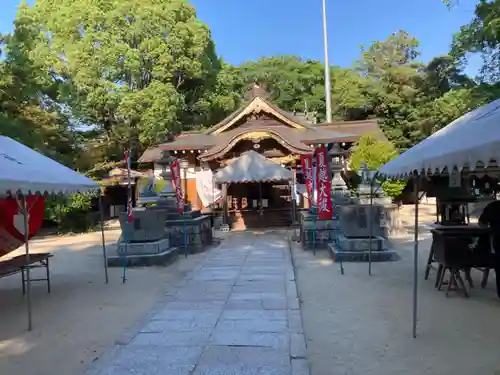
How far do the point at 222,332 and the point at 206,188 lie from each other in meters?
14.1

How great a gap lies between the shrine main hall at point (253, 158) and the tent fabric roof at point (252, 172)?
0.12ft

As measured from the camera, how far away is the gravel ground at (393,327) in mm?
3842

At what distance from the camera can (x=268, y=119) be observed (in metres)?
20.4

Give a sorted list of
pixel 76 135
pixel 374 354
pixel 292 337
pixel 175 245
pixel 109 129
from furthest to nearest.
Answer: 1. pixel 109 129
2. pixel 76 135
3. pixel 175 245
4. pixel 292 337
5. pixel 374 354

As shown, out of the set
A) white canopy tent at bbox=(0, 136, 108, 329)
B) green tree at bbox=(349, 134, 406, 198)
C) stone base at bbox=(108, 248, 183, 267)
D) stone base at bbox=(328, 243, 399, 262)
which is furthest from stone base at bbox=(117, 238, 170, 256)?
green tree at bbox=(349, 134, 406, 198)

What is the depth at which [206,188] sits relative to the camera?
61.4 ft

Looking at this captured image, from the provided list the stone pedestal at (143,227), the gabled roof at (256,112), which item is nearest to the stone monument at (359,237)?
the stone pedestal at (143,227)

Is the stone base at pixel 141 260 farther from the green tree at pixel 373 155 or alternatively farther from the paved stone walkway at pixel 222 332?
the green tree at pixel 373 155

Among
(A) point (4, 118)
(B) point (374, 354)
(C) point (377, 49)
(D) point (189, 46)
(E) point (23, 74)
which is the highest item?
(C) point (377, 49)

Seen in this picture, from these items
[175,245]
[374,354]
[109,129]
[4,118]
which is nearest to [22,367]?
[374,354]

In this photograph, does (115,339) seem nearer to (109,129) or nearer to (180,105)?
(180,105)

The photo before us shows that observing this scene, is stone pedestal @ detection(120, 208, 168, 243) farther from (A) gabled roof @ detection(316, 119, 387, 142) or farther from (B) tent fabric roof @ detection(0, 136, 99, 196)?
(A) gabled roof @ detection(316, 119, 387, 142)

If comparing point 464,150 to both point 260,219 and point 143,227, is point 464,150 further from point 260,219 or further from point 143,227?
point 260,219

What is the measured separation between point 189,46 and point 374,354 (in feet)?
64.5
